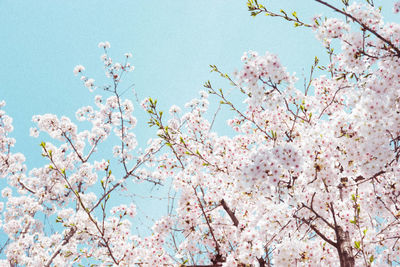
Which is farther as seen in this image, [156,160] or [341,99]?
[156,160]

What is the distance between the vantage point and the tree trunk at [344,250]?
144 inches

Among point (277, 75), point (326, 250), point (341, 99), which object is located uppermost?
point (341, 99)

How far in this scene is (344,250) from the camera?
3766 millimetres

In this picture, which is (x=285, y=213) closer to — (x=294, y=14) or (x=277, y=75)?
(x=277, y=75)

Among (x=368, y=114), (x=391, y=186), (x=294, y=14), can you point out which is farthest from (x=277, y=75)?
(x=391, y=186)

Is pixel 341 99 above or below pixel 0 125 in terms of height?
below

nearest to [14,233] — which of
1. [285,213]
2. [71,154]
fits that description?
[71,154]

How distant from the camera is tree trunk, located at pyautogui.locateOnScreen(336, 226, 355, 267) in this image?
Result: 3656 millimetres

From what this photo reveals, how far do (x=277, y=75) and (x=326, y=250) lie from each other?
3315 millimetres

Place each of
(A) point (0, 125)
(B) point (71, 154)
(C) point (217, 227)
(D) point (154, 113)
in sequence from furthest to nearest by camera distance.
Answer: (A) point (0, 125)
(B) point (71, 154)
(C) point (217, 227)
(D) point (154, 113)

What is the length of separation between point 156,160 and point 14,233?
216 inches

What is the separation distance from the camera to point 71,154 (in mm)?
10289

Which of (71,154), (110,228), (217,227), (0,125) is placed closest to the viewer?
(217,227)

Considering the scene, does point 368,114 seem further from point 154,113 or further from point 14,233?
point 14,233
